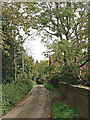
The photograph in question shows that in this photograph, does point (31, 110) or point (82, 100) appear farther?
point (31, 110)

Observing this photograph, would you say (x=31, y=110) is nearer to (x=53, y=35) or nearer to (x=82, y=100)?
(x=82, y=100)

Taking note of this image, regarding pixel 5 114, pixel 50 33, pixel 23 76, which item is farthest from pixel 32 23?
pixel 23 76

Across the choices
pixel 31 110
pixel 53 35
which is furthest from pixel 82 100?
pixel 53 35

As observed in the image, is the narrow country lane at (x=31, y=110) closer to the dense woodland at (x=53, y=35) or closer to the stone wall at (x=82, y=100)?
the dense woodland at (x=53, y=35)

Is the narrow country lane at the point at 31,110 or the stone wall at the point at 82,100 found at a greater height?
the stone wall at the point at 82,100

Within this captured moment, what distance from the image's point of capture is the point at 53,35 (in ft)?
40.1

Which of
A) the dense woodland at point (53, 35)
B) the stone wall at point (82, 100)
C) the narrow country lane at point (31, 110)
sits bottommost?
the narrow country lane at point (31, 110)

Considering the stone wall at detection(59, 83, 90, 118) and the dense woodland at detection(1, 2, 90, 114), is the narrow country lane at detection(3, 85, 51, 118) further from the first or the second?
the stone wall at detection(59, 83, 90, 118)

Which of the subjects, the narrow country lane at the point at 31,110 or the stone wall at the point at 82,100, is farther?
the narrow country lane at the point at 31,110

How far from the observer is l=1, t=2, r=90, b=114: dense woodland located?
5.01 m

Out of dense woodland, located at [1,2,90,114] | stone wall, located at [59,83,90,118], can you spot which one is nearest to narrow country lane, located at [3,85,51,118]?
dense woodland, located at [1,2,90,114]

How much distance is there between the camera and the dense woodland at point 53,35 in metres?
→ 5.01

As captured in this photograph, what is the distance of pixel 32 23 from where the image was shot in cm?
534

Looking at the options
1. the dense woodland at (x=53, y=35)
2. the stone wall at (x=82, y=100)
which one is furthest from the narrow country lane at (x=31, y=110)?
the stone wall at (x=82, y=100)
